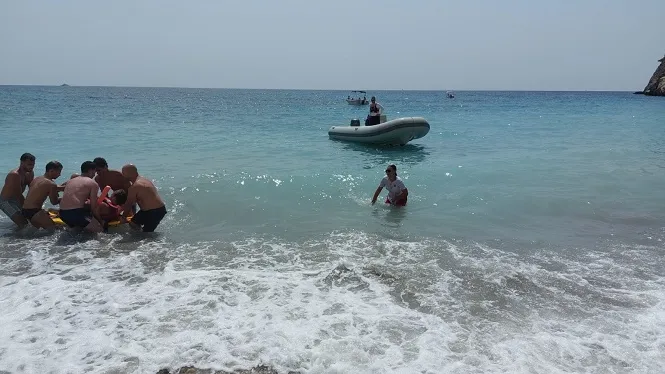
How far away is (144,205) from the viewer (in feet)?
23.1

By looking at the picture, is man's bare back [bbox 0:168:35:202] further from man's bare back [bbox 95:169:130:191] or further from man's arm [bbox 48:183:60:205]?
man's bare back [bbox 95:169:130:191]

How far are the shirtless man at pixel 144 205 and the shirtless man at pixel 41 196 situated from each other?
1.03m

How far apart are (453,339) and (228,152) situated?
13.1m

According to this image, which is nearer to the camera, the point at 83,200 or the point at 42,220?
the point at 83,200

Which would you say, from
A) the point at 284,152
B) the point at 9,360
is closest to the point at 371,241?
the point at 9,360

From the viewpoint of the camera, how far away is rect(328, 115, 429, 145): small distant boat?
16.7 m

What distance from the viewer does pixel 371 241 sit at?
7023 millimetres

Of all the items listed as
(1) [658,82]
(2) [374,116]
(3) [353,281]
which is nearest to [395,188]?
(3) [353,281]

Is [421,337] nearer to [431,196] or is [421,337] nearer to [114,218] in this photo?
[114,218]

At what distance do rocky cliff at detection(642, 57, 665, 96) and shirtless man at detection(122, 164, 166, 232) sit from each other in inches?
3204

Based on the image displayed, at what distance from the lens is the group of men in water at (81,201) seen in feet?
22.5

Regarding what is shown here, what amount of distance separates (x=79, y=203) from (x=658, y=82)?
84859mm

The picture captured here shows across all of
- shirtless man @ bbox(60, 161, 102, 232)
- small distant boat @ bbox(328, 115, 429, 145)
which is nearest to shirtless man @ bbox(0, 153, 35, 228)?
shirtless man @ bbox(60, 161, 102, 232)

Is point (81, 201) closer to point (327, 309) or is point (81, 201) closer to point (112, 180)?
point (112, 180)
